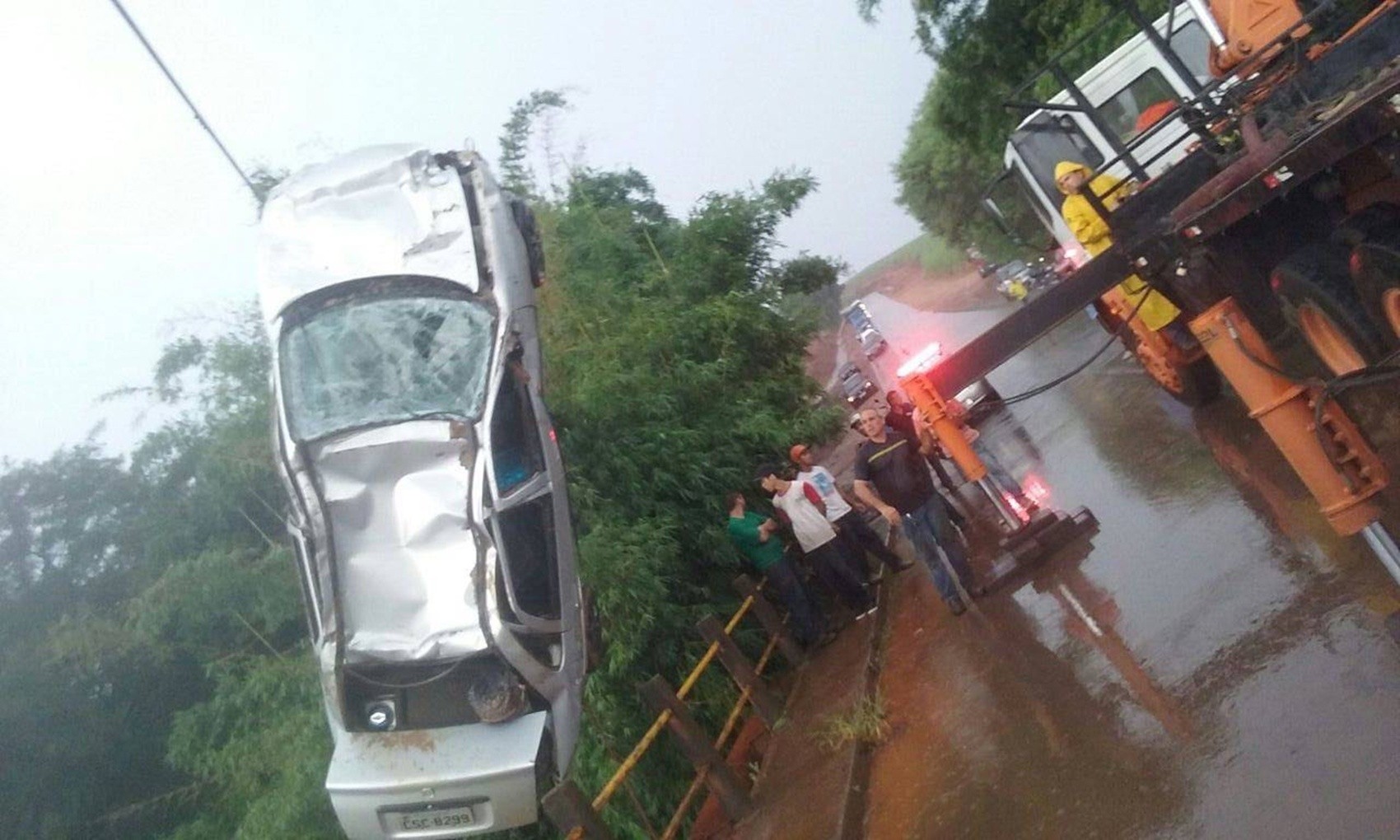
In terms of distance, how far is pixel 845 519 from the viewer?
951 cm

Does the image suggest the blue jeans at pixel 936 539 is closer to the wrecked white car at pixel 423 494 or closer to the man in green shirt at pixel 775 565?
the man in green shirt at pixel 775 565

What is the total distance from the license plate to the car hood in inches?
32.3

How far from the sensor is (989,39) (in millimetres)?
19547

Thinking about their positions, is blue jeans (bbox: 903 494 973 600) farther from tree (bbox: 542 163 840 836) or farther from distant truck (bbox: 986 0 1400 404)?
distant truck (bbox: 986 0 1400 404)

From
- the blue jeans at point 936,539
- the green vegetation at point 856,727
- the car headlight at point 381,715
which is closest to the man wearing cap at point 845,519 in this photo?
the blue jeans at point 936,539

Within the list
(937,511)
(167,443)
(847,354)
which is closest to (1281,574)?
(937,511)

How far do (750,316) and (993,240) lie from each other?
24973 mm

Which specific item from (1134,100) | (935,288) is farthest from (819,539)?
(935,288)

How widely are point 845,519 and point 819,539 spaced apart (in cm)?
48

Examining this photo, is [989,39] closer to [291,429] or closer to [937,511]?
[937,511]

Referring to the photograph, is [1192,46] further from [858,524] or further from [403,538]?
[403,538]

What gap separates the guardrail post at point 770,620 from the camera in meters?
8.89

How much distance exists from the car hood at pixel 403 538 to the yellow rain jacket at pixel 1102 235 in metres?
4.01

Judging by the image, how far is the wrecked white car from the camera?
6027mm
